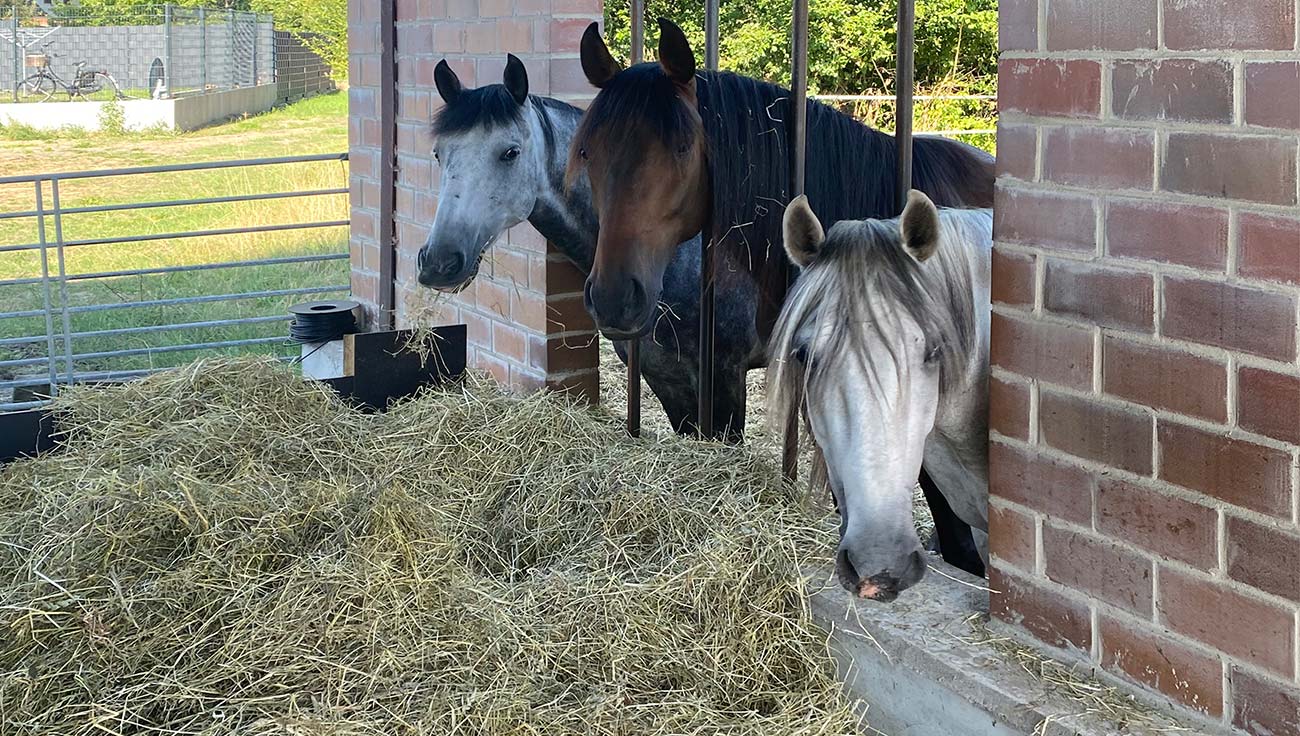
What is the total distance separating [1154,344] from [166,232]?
11137mm

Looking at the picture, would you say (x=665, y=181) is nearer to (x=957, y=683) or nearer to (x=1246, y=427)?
(x=957, y=683)

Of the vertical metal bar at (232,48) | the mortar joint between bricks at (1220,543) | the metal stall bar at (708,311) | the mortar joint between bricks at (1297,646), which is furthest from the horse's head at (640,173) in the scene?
the vertical metal bar at (232,48)

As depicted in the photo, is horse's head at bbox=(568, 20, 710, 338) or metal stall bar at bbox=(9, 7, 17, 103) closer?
horse's head at bbox=(568, 20, 710, 338)

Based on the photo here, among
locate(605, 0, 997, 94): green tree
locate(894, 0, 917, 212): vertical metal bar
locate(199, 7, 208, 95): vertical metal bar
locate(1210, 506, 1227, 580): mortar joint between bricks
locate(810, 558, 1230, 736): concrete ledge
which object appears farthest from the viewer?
locate(199, 7, 208, 95): vertical metal bar

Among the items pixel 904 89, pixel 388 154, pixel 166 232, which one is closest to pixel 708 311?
pixel 904 89

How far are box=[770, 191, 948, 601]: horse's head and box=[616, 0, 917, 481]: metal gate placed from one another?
0.43 ft

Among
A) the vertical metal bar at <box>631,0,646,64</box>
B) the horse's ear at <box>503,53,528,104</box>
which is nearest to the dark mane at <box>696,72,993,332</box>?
the vertical metal bar at <box>631,0,646,64</box>

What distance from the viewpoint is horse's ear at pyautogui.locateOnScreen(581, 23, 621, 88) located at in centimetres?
341

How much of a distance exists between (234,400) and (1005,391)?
2.59 m

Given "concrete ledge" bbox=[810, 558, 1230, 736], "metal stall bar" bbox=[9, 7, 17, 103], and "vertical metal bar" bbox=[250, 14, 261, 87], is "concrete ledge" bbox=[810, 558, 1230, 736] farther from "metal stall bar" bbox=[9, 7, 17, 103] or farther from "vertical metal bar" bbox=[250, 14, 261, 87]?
"vertical metal bar" bbox=[250, 14, 261, 87]

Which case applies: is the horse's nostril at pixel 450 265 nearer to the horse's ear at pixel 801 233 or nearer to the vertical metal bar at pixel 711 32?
the vertical metal bar at pixel 711 32

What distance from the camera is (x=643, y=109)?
3146 millimetres

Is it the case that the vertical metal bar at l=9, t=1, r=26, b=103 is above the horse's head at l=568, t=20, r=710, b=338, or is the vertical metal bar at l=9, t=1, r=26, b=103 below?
above

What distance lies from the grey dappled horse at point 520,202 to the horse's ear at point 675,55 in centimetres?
51
